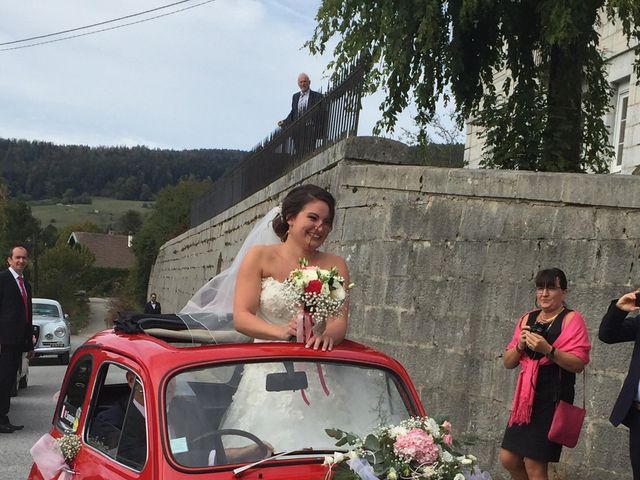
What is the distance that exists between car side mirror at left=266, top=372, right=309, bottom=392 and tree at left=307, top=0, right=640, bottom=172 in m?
6.53

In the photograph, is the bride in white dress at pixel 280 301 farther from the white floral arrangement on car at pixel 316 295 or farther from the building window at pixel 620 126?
the building window at pixel 620 126

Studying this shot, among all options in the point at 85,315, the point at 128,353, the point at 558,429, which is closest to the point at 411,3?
the point at 558,429

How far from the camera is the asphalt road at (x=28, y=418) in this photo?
8.06 metres

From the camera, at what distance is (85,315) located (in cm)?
5184

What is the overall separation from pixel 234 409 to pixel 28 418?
807cm

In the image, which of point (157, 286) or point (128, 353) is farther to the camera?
point (157, 286)

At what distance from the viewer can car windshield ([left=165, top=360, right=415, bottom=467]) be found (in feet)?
12.1

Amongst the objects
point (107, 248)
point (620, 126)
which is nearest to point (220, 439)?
point (620, 126)

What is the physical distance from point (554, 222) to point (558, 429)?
7.91ft

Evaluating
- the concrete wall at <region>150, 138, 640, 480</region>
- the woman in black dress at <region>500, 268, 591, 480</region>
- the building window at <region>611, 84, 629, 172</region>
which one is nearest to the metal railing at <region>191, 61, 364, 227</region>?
the concrete wall at <region>150, 138, 640, 480</region>

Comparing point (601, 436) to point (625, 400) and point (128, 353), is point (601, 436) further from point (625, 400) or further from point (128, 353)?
point (128, 353)

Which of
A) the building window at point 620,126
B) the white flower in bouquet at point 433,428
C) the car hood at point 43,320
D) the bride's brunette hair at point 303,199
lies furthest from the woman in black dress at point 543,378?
the car hood at point 43,320

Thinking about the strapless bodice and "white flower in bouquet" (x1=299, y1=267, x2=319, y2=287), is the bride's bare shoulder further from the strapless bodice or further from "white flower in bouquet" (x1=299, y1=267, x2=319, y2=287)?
"white flower in bouquet" (x1=299, y1=267, x2=319, y2=287)

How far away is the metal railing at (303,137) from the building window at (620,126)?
21.1 feet
